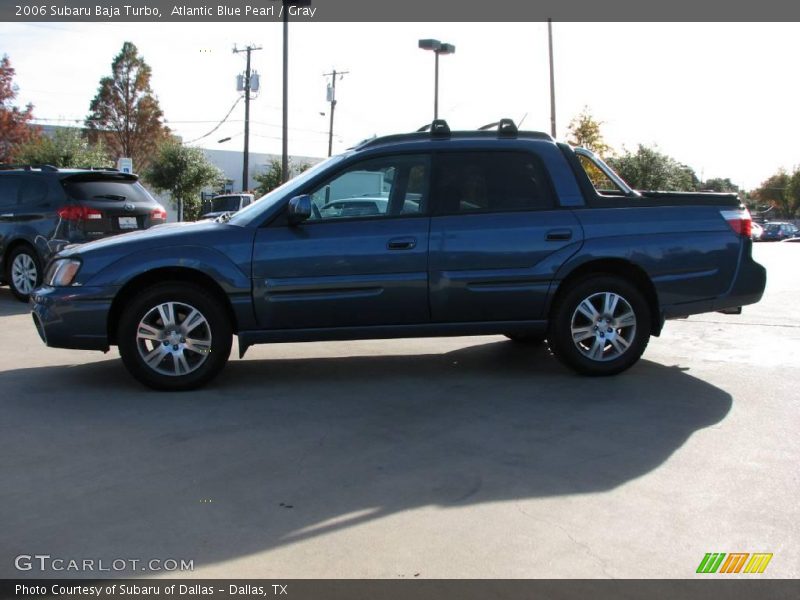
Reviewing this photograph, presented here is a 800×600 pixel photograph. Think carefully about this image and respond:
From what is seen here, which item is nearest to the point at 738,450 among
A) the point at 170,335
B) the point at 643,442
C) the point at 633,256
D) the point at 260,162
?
the point at 643,442

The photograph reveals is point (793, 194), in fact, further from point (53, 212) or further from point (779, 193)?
point (53, 212)

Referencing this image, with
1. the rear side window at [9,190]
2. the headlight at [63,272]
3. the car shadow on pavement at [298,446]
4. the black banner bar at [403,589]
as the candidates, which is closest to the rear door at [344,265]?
the car shadow on pavement at [298,446]

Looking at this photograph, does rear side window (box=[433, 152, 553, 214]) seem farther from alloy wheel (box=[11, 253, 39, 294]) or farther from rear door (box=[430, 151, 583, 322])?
alloy wheel (box=[11, 253, 39, 294])

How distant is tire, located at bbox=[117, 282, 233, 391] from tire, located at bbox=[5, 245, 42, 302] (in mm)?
6161

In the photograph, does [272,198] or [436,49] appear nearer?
[272,198]

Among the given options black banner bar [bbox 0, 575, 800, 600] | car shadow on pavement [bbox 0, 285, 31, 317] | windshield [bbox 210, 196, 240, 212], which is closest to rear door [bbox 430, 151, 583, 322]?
black banner bar [bbox 0, 575, 800, 600]

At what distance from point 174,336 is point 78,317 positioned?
0.69 metres

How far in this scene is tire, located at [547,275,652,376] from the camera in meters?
6.20

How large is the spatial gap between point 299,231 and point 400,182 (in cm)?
88

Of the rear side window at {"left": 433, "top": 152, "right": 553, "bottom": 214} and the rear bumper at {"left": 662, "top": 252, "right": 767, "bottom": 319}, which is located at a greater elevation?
the rear side window at {"left": 433, "top": 152, "right": 553, "bottom": 214}

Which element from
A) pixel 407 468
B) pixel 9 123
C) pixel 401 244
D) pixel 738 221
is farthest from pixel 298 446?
pixel 9 123

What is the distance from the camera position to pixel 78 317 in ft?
19.2

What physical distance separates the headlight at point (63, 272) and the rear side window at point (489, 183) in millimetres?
2716

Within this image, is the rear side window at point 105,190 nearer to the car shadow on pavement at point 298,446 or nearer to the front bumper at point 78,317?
the car shadow on pavement at point 298,446
